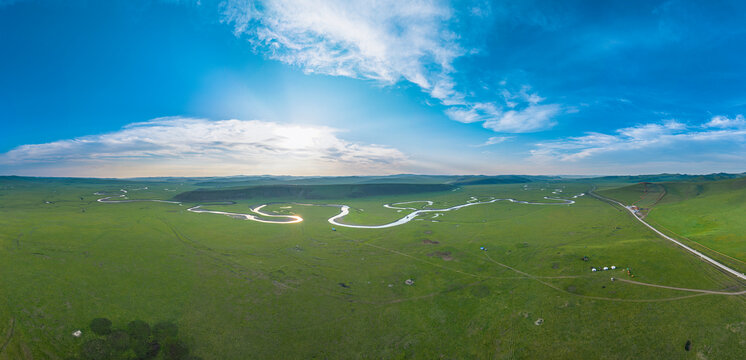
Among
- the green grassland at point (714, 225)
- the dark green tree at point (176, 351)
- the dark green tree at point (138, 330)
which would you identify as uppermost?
the green grassland at point (714, 225)

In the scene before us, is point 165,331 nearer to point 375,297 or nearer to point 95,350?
point 95,350

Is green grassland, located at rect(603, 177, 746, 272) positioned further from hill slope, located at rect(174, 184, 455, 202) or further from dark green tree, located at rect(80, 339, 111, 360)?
hill slope, located at rect(174, 184, 455, 202)

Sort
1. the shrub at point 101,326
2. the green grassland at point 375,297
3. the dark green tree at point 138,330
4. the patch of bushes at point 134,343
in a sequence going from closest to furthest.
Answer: the patch of bushes at point 134,343 < the green grassland at point 375,297 < the dark green tree at point 138,330 < the shrub at point 101,326

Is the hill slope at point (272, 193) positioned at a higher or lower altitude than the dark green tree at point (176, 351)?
higher

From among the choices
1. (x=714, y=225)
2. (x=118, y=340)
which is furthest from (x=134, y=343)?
(x=714, y=225)

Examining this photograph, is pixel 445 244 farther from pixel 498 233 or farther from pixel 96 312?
pixel 96 312

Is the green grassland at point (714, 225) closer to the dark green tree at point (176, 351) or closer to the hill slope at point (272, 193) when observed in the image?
the dark green tree at point (176, 351)

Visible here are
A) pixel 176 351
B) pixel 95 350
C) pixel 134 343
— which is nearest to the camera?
pixel 95 350

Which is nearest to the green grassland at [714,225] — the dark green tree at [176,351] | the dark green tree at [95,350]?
the dark green tree at [176,351]
